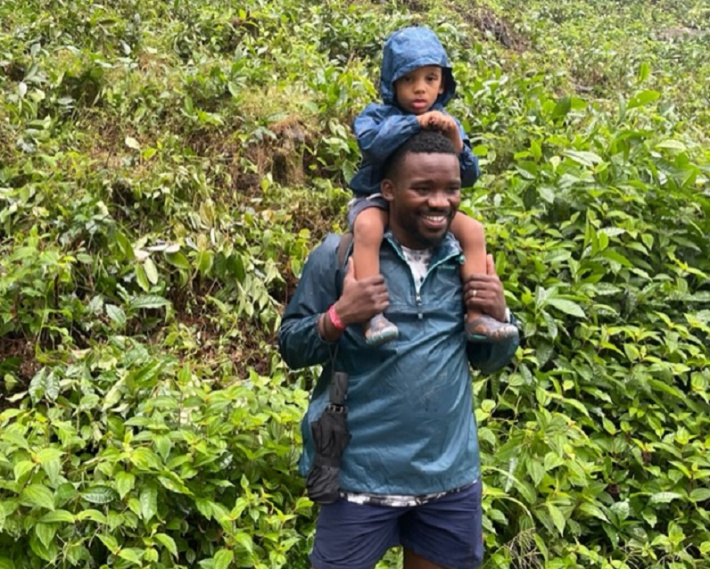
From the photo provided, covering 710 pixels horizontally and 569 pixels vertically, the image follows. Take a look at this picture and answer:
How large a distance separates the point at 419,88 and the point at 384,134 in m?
0.25

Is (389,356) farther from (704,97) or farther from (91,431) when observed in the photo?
(704,97)

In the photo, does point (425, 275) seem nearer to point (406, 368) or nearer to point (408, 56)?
point (406, 368)

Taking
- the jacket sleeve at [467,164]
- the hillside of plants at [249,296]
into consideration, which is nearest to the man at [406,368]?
the jacket sleeve at [467,164]

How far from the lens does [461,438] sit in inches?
85.6

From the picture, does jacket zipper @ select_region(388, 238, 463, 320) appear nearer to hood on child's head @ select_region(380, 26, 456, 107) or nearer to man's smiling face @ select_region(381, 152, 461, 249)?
man's smiling face @ select_region(381, 152, 461, 249)

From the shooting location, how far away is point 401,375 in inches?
81.7

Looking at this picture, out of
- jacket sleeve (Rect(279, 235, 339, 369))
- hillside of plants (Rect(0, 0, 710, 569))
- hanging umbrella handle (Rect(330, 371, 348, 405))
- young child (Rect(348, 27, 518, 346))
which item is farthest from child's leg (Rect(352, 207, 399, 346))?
hillside of plants (Rect(0, 0, 710, 569))

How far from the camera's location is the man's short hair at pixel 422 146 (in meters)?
2.06

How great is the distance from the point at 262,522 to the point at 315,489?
3.34 ft

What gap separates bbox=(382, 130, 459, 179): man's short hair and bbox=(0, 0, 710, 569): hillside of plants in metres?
1.54

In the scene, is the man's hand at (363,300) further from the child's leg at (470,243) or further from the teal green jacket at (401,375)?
the child's leg at (470,243)

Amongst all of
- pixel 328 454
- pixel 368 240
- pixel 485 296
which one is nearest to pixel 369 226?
pixel 368 240

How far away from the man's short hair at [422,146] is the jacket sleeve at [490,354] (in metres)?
0.63

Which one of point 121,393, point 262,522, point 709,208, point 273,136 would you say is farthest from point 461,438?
point 273,136
